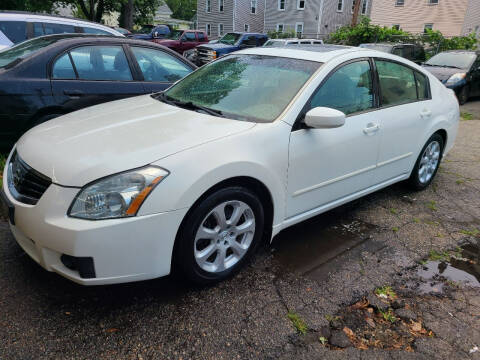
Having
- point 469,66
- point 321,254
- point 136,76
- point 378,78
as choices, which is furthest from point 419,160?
point 469,66

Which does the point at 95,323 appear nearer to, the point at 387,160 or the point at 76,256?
the point at 76,256

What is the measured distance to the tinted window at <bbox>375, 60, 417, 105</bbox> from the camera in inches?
152

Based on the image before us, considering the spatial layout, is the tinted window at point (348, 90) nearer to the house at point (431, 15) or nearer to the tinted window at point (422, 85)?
the tinted window at point (422, 85)

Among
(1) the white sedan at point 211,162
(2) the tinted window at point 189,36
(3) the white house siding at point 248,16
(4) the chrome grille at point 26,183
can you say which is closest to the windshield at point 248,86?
(1) the white sedan at point 211,162

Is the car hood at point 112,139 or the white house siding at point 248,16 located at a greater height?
the white house siding at point 248,16

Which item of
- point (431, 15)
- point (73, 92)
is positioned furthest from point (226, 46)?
point (431, 15)

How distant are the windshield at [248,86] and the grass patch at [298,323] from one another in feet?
4.47

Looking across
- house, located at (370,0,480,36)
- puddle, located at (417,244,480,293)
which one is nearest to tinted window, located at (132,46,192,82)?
puddle, located at (417,244,480,293)

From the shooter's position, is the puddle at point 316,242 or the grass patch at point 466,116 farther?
the grass patch at point 466,116

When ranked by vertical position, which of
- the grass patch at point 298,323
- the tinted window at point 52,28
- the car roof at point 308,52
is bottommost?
the grass patch at point 298,323

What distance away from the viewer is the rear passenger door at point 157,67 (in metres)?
5.19

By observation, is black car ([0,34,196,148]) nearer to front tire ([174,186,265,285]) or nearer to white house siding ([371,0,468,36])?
front tire ([174,186,265,285])

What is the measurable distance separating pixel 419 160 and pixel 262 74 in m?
2.23

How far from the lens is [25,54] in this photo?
471cm
